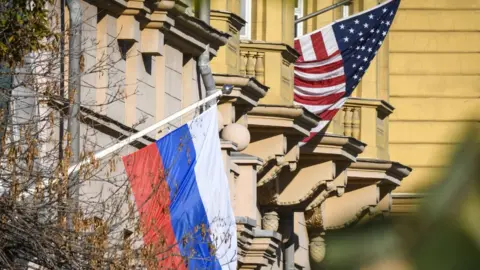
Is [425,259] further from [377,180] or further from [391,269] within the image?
[377,180]

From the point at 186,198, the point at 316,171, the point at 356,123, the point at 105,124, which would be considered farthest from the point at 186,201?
the point at 356,123

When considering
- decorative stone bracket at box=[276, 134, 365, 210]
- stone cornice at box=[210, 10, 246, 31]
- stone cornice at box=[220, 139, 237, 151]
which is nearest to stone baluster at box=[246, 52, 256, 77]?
stone cornice at box=[210, 10, 246, 31]

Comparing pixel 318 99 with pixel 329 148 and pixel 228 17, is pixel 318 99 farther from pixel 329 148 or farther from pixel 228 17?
pixel 228 17

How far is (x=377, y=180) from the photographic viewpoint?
1321 inches

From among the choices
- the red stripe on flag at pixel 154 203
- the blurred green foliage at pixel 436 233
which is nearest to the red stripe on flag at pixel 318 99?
the red stripe on flag at pixel 154 203

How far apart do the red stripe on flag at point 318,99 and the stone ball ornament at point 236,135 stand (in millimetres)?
2950

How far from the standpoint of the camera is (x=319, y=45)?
26812 mm

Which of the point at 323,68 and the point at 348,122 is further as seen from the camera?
the point at 348,122

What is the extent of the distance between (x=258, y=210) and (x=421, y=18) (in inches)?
235

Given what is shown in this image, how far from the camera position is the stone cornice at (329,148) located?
30.2 metres

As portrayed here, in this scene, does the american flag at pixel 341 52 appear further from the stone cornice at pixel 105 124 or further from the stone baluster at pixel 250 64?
the stone cornice at pixel 105 124

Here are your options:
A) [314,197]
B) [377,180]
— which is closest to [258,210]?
[314,197]

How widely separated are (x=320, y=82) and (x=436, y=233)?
25.4 m

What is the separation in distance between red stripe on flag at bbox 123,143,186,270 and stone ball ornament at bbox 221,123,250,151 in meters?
5.85
